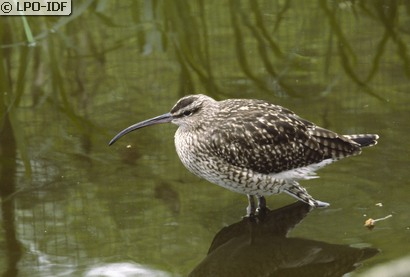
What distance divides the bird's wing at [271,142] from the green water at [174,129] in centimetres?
35

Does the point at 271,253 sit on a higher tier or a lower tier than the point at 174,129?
lower

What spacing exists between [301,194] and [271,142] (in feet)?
1.38

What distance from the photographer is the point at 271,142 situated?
686 cm

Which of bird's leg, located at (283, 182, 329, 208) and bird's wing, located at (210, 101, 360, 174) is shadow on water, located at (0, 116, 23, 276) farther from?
bird's leg, located at (283, 182, 329, 208)

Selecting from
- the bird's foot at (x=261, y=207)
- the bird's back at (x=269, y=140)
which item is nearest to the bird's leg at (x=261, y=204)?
the bird's foot at (x=261, y=207)

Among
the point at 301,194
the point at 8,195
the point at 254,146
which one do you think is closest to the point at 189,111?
the point at 254,146

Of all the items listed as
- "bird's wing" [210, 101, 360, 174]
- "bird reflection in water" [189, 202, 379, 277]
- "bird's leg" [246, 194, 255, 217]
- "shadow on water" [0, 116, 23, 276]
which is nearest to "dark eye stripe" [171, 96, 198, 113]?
"bird's wing" [210, 101, 360, 174]

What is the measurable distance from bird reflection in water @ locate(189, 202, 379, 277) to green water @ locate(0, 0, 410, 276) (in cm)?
1

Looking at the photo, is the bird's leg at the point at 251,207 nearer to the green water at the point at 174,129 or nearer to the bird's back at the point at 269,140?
the green water at the point at 174,129

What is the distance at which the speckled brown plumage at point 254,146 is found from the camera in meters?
6.77

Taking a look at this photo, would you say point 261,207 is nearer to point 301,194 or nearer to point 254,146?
point 301,194

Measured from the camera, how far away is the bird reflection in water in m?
6.17

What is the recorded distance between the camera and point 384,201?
693 cm

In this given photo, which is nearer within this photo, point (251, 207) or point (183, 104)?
point (251, 207)
